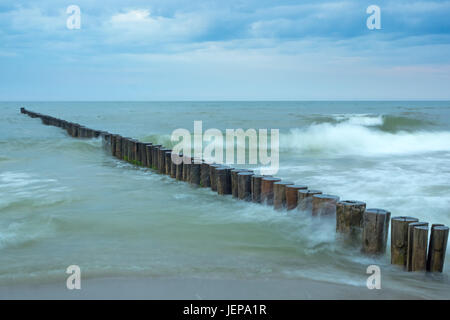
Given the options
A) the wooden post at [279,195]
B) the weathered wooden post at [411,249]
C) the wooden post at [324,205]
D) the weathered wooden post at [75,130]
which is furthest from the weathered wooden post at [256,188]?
the weathered wooden post at [75,130]

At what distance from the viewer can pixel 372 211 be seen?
3.97 m

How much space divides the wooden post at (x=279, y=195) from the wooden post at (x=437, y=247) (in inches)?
76.9

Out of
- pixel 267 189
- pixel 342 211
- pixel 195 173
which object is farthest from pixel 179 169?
pixel 342 211

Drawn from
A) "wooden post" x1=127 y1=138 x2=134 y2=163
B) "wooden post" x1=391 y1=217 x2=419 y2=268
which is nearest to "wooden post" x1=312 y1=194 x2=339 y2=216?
"wooden post" x1=391 y1=217 x2=419 y2=268

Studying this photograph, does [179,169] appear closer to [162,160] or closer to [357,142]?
[162,160]

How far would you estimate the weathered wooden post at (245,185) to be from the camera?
600cm

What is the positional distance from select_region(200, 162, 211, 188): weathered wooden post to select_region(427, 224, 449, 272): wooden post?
13.0 feet

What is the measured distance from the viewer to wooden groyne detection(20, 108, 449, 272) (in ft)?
12.0

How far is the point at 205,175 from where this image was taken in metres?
7.04

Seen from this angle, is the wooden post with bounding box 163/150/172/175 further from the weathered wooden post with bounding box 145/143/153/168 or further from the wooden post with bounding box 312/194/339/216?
the wooden post with bounding box 312/194/339/216

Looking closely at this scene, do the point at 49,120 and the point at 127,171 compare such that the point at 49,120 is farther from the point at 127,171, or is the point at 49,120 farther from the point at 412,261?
the point at 412,261

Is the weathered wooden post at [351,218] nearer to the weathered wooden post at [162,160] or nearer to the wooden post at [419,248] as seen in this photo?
the wooden post at [419,248]

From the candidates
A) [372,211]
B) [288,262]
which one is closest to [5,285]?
[288,262]
